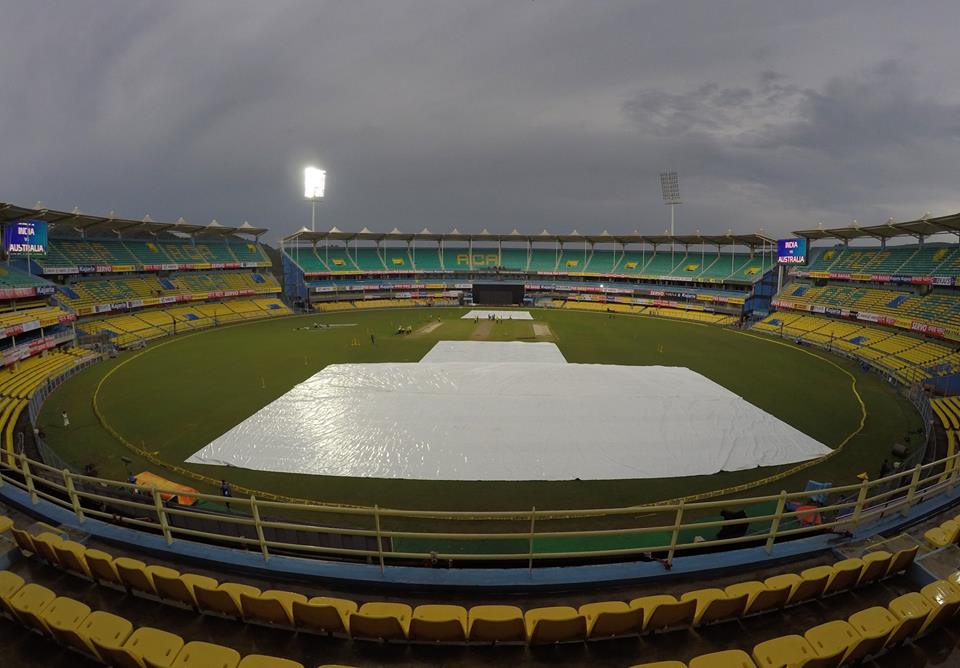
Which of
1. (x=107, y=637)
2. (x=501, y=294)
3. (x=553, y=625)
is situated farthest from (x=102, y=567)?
(x=501, y=294)

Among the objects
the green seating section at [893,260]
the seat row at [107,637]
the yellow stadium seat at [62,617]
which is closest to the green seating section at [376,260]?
the green seating section at [893,260]

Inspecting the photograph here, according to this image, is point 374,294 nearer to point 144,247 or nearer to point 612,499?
point 144,247

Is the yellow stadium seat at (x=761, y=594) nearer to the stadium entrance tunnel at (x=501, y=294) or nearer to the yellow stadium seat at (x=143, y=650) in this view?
the yellow stadium seat at (x=143, y=650)

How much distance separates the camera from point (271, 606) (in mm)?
5609

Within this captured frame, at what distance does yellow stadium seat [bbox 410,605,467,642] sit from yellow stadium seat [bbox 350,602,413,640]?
0.51 feet

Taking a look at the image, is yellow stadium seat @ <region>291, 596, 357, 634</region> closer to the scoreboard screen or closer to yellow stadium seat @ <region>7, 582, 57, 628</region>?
yellow stadium seat @ <region>7, 582, 57, 628</region>

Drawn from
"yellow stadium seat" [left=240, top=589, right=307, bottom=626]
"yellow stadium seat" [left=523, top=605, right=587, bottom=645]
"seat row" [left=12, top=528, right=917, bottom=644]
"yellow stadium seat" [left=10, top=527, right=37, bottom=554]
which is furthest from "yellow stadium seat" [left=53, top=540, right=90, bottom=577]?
"yellow stadium seat" [left=523, top=605, right=587, bottom=645]

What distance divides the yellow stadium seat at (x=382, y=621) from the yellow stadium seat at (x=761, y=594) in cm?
415

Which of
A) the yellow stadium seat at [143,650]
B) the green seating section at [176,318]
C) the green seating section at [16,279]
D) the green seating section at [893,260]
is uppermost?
the green seating section at [893,260]

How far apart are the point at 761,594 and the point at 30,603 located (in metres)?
9.39

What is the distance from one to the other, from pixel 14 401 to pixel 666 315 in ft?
228

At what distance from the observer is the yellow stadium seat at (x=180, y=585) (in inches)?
233

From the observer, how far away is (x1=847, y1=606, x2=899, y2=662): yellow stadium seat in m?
5.15

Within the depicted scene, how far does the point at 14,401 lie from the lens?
24.2m
